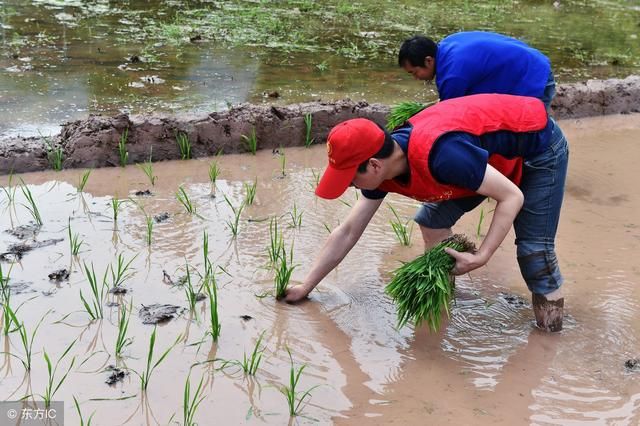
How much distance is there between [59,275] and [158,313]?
57cm

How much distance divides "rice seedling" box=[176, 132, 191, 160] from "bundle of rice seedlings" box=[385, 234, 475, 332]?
2338mm

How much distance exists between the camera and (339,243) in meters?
3.51

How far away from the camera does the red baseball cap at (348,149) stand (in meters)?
2.88

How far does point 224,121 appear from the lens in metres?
5.46

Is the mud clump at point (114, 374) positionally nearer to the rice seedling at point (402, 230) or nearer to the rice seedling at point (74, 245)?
the rice seedling at point (74, 245)

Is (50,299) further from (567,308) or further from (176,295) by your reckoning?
(567,308)

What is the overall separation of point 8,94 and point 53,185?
1.98m

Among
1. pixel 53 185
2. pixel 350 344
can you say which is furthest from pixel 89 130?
pixel 350 344

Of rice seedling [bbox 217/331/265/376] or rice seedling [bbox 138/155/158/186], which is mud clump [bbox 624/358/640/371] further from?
rice seedling [bbox 138/155/158/186]

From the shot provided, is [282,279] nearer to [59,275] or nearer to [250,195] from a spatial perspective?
[59,275]

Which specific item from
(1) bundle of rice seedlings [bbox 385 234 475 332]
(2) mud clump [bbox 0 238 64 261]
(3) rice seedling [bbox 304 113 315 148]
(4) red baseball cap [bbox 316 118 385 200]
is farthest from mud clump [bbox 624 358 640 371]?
(3) rice seedling [bbox 304 113 315 148]

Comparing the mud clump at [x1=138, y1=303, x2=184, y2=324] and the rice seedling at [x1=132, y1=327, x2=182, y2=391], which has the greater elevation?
the rice seedling at [x1=132, y1=327, x2=182, y2=391]

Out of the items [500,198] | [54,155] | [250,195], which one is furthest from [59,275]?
[500,198]

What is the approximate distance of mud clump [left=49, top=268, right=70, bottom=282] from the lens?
362 centimetres
